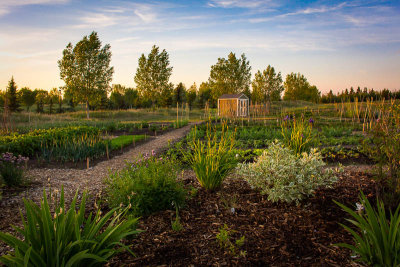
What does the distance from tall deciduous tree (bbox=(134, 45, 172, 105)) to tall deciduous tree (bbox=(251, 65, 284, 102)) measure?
48.7 feet

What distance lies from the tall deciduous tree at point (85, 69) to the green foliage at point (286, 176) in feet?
88.8

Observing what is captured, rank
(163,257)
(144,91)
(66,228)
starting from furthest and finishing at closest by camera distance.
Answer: (144,91)
(163,257)
(66,228)

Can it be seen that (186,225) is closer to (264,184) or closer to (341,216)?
(264,184)

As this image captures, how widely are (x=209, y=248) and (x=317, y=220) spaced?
1356 mm

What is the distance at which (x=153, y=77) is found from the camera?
122ft

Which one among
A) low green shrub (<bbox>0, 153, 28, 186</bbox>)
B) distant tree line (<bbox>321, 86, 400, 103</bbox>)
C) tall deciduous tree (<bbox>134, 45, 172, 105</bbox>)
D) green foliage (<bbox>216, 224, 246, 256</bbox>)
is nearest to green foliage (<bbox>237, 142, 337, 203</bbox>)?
green foliage (<bbox>216, 224, 246, 256</bbox>)

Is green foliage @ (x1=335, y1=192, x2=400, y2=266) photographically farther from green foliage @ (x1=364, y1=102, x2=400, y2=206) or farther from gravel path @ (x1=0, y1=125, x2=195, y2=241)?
gravel path @ (x1=0, y1=125, x2=195, y2=241)

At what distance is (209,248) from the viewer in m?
2.61

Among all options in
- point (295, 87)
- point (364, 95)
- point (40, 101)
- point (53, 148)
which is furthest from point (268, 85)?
point (53, 148)

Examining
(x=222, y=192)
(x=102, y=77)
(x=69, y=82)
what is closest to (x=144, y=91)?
(x=102, y=77)

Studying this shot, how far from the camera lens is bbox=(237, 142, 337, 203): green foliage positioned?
347 centimetres

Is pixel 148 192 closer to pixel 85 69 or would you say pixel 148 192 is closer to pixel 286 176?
pixel 286 176

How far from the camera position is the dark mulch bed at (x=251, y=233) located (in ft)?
7.94

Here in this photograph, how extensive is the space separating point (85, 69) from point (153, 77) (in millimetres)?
10589
